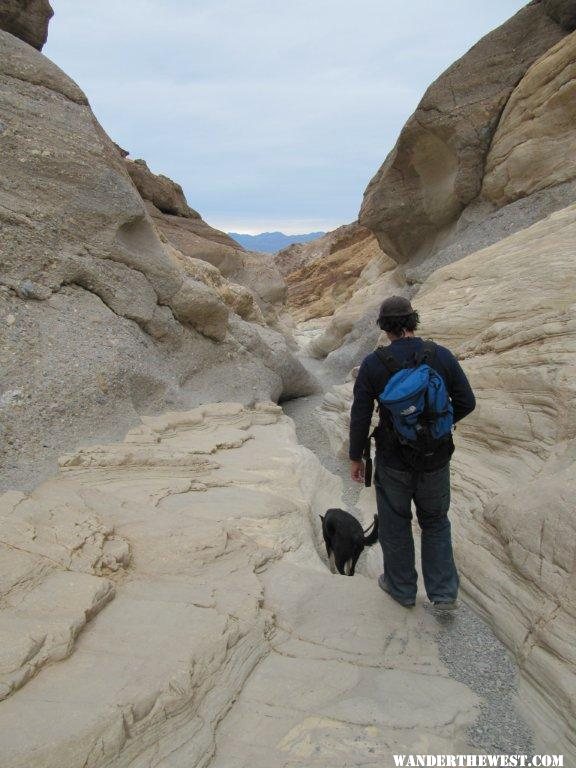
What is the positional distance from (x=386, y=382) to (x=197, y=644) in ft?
6.52

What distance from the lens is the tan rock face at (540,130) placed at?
35.2 ft

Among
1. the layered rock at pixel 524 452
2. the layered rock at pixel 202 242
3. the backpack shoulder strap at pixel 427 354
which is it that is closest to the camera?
the layered rock at pixel 524 452

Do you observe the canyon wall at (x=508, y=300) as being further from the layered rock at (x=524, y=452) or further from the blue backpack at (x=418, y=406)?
the blue backpack at (x=418, y=406)

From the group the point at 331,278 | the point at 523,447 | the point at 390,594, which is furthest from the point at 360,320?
the point at 331,278

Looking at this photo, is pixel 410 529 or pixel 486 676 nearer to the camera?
pixel 486 676

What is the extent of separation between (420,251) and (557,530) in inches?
566

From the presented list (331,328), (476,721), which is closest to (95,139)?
(476,721)

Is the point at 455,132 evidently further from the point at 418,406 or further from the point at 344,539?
the point at 418,406

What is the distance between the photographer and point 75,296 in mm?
7223

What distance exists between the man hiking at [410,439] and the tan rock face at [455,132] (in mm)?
11797

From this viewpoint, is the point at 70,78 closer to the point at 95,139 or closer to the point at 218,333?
the point at 95,139

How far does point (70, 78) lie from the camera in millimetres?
8211

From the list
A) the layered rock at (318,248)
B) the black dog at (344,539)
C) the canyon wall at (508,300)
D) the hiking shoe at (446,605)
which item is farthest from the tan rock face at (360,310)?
the hiking shoe at (446,605)

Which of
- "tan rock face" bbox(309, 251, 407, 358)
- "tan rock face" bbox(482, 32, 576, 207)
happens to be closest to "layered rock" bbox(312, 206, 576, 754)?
"tan rock face" bbox(482, 32, 576, 207)
